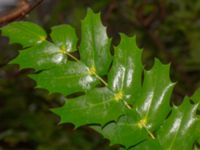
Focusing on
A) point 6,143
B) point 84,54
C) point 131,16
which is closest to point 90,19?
point 84,54

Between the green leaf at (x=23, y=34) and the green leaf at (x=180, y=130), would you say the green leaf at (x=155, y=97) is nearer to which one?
the green leaf at (x=180, y=130)

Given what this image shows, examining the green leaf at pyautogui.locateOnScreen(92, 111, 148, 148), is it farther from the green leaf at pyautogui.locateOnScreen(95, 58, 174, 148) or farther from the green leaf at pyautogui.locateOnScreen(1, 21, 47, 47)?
the green leaf at pyautogui.locateOnScreen(1, 21, 47, 47)

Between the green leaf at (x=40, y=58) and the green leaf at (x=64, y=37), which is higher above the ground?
the green leaf at (x=64, y=37)

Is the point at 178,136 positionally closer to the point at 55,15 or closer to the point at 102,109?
the point at 102,109

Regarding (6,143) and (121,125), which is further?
(6,143)

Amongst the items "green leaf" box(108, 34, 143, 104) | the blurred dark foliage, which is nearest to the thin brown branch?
"green leaf" box(108, 34, 143, 104)

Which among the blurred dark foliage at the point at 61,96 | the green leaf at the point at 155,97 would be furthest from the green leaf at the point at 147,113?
the blurred dark foliage at the point at 61,96
